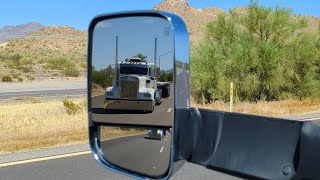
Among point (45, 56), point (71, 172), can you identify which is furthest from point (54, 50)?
point (71, 172)

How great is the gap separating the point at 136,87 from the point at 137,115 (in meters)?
0.12

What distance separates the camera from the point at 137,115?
70.6 inches

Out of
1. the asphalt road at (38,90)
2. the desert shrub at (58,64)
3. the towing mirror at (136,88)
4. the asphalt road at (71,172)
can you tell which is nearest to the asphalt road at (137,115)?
the towing mirror at (136,88)

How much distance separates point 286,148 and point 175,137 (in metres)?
0.39

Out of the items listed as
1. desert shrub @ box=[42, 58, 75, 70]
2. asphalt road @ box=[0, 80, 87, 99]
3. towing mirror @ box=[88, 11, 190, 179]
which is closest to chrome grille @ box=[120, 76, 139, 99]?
towing mirror @ box=[88, 11, 190, 179]

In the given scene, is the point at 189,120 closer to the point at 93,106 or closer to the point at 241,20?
the point at 93,106

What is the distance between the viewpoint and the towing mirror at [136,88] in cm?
155

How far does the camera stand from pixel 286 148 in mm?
1247

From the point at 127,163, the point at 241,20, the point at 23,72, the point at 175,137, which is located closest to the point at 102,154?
the point at 127,163

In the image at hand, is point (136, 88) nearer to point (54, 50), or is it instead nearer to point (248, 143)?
point (248, 143)

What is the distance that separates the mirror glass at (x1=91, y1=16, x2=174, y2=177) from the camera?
163cm

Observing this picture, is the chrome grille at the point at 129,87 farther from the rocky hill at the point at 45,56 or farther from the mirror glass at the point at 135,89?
the rocky hill at the point at 45,56

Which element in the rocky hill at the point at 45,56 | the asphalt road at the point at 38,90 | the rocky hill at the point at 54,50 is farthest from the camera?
the rocky hill at the point at 54,50

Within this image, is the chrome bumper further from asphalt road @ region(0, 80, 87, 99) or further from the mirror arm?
asphalt road @ region(0, 80, 87, 99)
